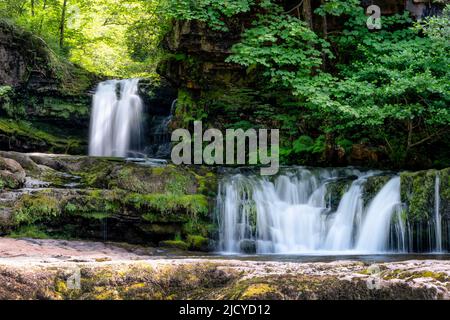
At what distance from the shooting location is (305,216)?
1016 centimetres

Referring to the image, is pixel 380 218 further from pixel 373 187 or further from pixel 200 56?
pixel 200 56

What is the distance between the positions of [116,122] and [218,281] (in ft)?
47.4

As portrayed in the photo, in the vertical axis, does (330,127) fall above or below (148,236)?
above

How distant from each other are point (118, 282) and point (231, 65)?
12.2 m

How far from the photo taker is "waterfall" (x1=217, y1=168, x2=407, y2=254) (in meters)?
9.42

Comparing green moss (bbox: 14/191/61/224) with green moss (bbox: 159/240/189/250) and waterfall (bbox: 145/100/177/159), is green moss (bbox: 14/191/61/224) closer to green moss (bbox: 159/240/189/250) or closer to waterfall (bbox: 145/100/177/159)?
green moss (bbox: 159/240/189/250)

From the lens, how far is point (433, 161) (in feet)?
41.9

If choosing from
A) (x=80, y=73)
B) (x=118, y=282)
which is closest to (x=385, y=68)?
(x=118, y=282)

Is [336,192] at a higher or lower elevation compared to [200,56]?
lower

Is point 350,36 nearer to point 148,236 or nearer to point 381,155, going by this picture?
point 381,155

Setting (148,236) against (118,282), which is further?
(148,236)

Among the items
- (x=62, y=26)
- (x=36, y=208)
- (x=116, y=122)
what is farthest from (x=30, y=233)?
(x=62, y=26)

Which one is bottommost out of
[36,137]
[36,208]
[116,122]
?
[36,208]

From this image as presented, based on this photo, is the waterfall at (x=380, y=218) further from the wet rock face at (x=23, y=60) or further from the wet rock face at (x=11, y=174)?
the wet rock face at (x=23, y=60)
